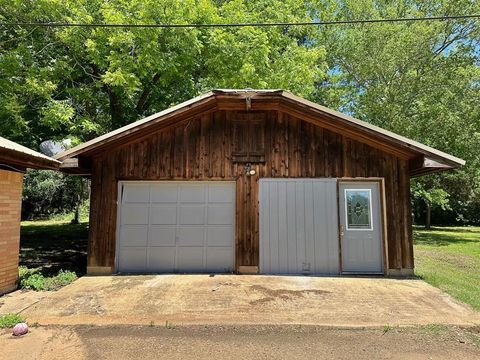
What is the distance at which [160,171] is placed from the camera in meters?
9.35

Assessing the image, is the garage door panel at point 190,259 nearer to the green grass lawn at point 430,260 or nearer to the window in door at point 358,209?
the green grass lawn at point 430,260

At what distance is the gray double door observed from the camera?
909 cm

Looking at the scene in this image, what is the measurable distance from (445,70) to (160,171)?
57.8 ft

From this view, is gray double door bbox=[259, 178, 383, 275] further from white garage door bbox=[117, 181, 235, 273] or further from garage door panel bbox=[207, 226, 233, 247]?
white garage door bbox=[117, 181, 235, 273]

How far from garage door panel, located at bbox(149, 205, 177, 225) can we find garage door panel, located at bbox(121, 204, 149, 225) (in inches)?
6.9

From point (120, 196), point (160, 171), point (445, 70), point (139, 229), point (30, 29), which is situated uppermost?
point (445, 70)

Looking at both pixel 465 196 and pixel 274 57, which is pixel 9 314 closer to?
pixel 274 57

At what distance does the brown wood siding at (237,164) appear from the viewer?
361 inches

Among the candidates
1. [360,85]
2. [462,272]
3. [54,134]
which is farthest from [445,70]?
[54,134]

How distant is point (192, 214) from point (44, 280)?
365cm

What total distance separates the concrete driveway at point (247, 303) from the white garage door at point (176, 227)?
0.74 m

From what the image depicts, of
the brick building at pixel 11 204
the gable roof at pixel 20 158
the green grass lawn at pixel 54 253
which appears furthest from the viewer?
the green grass lawn at pixel 54 253

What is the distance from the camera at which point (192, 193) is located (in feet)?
31.2

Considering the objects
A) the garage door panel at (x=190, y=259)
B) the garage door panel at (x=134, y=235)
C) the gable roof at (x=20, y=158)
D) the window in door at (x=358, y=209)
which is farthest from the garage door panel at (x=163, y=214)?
the window in door at (x=358, y=209)
